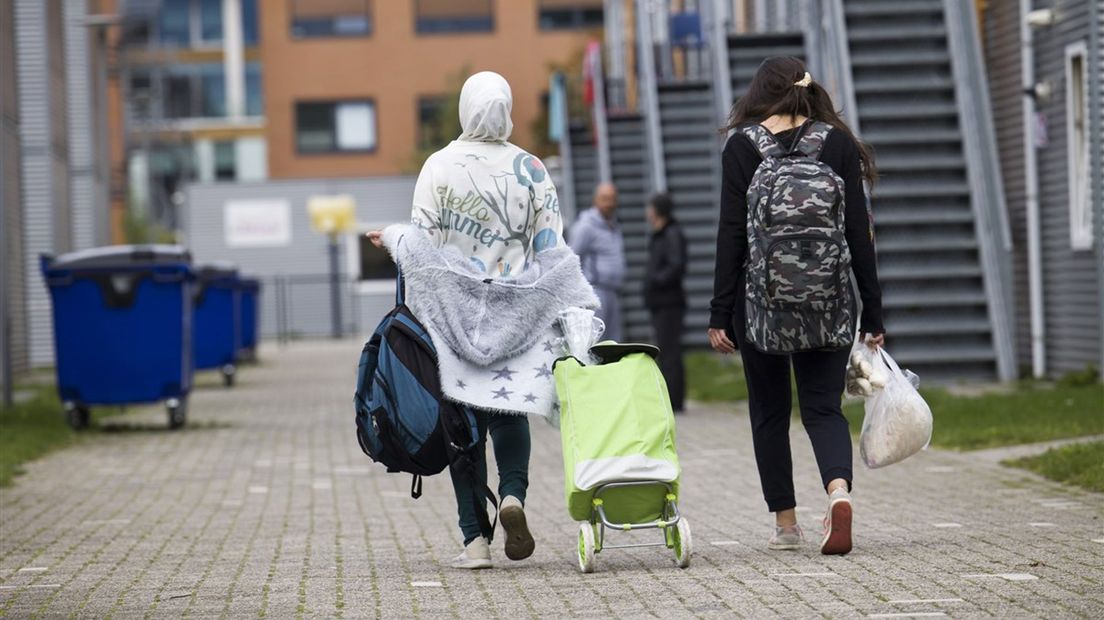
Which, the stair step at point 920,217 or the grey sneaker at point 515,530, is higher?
the stair step at point 920,217

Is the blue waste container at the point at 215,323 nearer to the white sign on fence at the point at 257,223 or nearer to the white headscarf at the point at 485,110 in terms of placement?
the white headscarf at the point at 485,110

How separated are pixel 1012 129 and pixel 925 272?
2.55 metres

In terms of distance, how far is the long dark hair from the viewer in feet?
24.0

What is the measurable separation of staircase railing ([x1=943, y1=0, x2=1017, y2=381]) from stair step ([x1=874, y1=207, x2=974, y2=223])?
0.46 feet

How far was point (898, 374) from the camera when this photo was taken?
746 centimetres

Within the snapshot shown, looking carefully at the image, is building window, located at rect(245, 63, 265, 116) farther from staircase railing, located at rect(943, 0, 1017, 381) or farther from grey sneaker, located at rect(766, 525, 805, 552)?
grey sneaker, located at rect(766, 525, 805, 552)

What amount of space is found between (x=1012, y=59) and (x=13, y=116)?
9.49 metres

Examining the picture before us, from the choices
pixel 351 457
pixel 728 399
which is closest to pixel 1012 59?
pixel 728 399

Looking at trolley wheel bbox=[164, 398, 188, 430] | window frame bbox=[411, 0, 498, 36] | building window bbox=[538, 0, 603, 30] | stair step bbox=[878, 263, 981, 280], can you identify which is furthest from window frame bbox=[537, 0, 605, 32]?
trolley wheel bbox=[164, 398, 188, 430]

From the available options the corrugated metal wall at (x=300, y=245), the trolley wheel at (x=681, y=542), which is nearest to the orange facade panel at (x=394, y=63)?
the corrugated metal wall at (x=300, y=245)

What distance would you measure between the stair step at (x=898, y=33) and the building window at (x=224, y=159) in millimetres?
47559

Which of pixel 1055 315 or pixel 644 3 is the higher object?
pixel 644 3

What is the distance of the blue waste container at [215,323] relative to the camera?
896 inches

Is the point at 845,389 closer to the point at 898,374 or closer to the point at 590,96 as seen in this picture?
the point at 898,374
